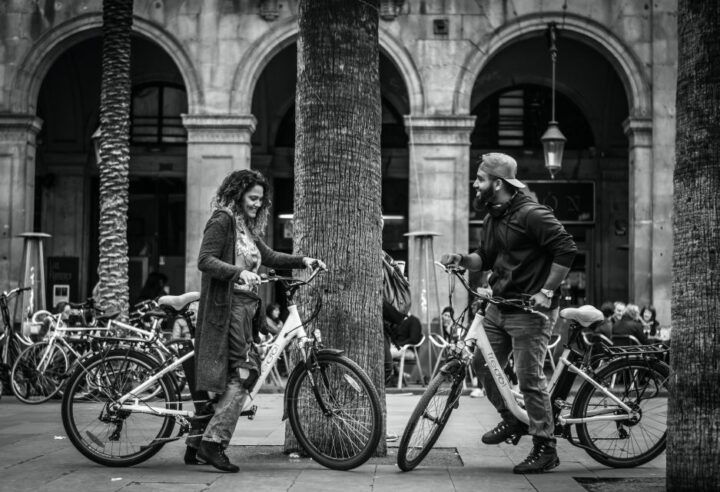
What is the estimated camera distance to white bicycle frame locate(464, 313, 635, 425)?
247 inches

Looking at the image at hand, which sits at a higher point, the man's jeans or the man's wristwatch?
the man's wristwatch

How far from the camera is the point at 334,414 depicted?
6180mm

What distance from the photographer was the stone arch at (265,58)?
62.3ft

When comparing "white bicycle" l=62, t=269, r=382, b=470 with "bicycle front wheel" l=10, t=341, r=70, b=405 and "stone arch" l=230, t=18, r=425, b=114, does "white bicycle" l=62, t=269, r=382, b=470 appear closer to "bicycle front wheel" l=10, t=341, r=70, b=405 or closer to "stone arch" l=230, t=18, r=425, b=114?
"bicycle front wheel" l=10, t=341, r=70, b=405

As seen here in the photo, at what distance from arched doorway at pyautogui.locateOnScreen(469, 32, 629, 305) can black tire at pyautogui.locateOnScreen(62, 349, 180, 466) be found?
1650cm

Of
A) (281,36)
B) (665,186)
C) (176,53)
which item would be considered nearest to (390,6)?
(281,36)

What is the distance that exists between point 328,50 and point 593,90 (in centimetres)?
1740

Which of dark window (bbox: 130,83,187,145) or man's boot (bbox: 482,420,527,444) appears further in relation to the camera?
dark window (bbox: 130,83,187,145)

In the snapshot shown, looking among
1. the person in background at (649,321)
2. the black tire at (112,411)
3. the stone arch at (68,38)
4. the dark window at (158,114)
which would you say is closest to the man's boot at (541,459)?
the black tire at (112,411)

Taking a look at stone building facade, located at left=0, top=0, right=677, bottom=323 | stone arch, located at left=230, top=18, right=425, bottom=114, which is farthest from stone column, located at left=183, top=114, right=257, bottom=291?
stone arch, located at left=230, top=18, right=425, bottom=114

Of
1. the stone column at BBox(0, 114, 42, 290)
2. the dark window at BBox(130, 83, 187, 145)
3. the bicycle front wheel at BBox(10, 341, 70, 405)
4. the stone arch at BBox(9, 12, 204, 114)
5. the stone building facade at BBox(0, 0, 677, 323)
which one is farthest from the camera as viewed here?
the dark window at BBox(130, 83, 187, 145)

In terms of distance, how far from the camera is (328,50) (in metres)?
6.78

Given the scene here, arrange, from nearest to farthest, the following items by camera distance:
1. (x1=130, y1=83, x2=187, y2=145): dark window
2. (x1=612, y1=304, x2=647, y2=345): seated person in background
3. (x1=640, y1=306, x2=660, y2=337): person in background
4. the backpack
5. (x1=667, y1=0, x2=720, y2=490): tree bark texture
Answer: (x1=667, y1=0, x2=720, y2=490): tree bark texture < the backpack < (x1=612, y1=304, x2=647, y2=345): seated person in background < (x1=640, y1=306, x2=660, y2=337): person in background < (x1=130, y1=83, x2=187, y2=145): dark window

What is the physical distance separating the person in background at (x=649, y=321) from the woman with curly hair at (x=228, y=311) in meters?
11.8
